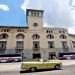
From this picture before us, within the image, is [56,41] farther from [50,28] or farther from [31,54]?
[31,54]

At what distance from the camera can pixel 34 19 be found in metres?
69.9

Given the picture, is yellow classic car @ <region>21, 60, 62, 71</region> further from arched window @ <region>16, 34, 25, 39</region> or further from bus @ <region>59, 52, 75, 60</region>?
arched window @ <region>16, 34, 25, 39</region>

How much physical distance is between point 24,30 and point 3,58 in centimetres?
1622

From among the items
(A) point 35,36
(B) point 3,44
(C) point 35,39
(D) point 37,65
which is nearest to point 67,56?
(C) point 35,39

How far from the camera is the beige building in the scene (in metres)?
66.0

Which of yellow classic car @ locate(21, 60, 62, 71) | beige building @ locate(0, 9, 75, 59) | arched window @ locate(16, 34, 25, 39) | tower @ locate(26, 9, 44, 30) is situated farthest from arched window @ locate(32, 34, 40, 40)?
yellow classic car @ locate(21, 60, 62, 71)

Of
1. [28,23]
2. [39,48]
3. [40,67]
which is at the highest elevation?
[28,23]

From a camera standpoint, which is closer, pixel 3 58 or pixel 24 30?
pixel 3 58

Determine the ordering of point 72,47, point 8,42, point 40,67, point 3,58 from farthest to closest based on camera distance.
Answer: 1. point 72,47
2. point 8,42
3. point 3,58
4. point 40,67

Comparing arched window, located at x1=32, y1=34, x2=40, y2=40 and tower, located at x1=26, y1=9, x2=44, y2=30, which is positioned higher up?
tower, located at x1=26, y1=9, x2=44, y2=30

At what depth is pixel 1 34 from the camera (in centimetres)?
6581

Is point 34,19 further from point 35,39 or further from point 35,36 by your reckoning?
point 35,39

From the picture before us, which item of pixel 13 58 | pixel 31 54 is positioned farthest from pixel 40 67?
pixel 31 54

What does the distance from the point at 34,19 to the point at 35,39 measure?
8.33m
